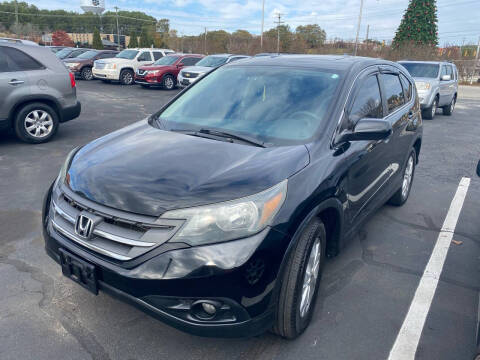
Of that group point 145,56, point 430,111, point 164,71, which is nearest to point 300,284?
point 430,111

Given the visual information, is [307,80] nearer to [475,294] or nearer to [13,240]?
[475,294]

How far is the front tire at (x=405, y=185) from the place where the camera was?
498 centimetres

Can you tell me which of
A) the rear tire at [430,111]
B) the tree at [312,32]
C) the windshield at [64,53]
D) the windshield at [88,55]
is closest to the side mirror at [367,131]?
the rear tire at [430,111]

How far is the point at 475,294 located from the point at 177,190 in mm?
2610

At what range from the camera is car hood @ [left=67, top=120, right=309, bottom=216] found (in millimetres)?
2236

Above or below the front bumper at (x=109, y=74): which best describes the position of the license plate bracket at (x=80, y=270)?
below

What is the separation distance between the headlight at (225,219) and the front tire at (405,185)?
320 centimetres

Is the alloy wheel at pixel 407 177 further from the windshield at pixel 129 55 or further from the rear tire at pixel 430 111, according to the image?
the windshield at pixel 129 55

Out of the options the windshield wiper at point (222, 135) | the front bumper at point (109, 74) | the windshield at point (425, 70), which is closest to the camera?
the windshield wiper at point (222, 135)

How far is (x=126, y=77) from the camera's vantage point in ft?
66.1

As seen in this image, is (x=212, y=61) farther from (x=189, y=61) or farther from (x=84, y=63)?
(x=84, y=63)

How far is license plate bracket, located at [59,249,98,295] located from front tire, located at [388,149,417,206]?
12.4 ft

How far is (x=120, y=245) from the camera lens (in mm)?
2195

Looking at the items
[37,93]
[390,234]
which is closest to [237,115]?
[390,234]
